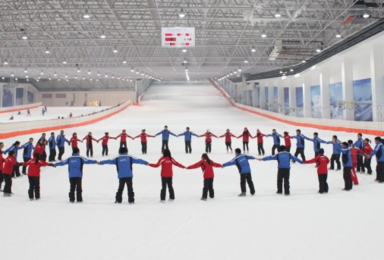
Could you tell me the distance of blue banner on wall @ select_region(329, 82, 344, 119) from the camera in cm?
3316

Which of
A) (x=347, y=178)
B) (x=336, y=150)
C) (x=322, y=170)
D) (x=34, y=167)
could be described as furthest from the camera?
(x=336, y=150)

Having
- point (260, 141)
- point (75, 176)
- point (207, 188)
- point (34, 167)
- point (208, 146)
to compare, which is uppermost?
point (260, 141)

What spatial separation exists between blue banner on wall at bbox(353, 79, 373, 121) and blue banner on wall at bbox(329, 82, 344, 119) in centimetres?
264

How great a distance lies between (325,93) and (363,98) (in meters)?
6.16

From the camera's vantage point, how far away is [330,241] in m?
6.11

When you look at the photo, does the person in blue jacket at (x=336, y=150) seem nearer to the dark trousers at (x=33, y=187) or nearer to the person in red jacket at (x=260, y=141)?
the person in red jacket at (x=260, y=141)

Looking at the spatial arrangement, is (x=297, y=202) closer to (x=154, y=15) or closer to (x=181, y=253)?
(x=181, y=253)

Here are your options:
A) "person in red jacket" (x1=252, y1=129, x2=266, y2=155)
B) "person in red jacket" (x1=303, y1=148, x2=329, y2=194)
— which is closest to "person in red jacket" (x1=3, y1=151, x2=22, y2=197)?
"person in red jacket" (x1=303, y1=148, x2=329, y2=194)

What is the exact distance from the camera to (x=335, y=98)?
114 ft

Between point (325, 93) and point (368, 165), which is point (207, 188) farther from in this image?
point (325, 93)

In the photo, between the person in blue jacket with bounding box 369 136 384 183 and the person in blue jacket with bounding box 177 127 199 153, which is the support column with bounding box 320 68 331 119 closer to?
A: the person in blue jacket with bounding box 177 127 199 153

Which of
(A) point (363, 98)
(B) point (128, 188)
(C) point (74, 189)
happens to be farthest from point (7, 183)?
(A) point (363, 98)

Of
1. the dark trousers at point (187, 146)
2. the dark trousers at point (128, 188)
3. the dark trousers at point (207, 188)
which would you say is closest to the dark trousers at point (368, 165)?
the dark trousers at point (207, 188)

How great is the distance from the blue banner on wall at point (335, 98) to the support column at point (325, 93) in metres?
0.44
